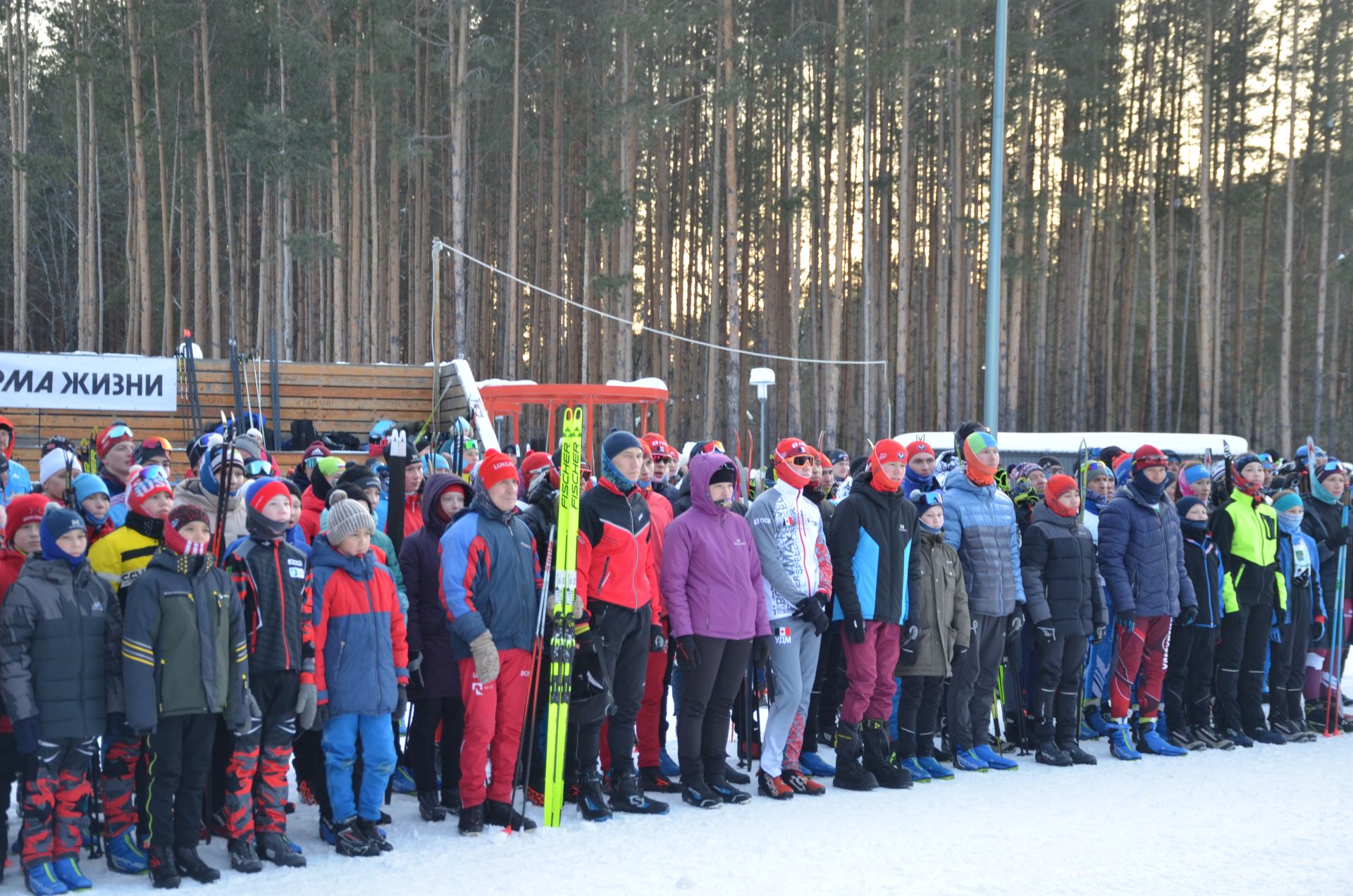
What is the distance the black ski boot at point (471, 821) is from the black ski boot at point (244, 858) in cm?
94

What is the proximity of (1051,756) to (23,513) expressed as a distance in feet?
19.7

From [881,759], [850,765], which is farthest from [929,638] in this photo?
[850,765]

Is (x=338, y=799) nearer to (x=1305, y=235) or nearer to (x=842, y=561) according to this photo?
(x=842, y=561)

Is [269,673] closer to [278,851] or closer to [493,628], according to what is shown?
[278,851]

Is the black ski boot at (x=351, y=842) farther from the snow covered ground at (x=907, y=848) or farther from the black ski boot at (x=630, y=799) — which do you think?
the black ski boot at (x=630, y=799)

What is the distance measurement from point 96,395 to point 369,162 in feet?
54.6

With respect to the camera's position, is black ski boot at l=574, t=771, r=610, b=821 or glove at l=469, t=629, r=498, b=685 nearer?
glove at l=469, t=629, r=498, b=685

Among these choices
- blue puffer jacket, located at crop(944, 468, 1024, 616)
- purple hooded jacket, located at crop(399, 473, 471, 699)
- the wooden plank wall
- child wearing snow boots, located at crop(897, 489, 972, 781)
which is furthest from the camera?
the wooden plank wall

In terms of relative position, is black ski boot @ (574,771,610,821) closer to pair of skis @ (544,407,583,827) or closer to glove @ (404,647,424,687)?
pair of skis @ (544,407,583,827)

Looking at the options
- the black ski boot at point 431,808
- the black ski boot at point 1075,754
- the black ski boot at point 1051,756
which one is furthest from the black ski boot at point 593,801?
the black ski boot at point 1075,754

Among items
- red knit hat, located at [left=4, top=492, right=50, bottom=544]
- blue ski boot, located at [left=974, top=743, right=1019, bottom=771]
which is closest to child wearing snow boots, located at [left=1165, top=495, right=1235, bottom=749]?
blue ski boot, located at [left=974, top=743, right=1019, bottom=771]

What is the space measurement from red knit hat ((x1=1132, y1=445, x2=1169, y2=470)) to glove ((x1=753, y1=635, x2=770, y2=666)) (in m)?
3.07

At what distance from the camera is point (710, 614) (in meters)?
6.14

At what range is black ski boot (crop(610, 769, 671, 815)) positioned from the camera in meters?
5.95
